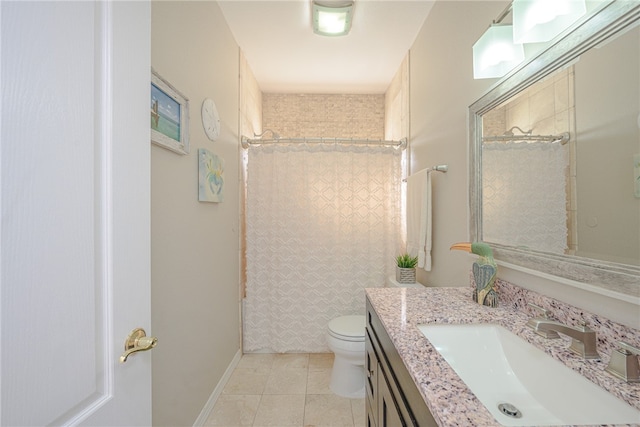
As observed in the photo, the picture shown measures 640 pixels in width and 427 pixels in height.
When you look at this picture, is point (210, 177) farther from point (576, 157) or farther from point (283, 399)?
point (576, 157)

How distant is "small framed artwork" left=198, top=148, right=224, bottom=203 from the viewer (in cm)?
150

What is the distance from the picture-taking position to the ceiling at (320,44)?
176cm

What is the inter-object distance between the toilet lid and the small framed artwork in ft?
3.89

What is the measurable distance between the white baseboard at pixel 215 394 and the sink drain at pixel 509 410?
1521 millimetres

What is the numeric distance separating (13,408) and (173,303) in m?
0.87

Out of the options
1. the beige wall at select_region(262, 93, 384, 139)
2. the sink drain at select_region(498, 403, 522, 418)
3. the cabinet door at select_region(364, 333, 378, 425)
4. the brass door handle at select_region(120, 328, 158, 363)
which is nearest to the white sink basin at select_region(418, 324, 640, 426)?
the sink drain at select_region(498, 403, 522, 418)

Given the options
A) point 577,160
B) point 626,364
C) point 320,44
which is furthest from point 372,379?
point 320,44

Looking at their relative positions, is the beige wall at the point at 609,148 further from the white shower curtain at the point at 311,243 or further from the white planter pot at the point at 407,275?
the white shower curtain at the point at 311,243

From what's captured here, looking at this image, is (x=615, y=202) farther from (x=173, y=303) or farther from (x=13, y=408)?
(x=173, y=303)

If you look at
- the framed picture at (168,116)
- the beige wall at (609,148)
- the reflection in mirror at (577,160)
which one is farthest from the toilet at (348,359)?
the framed picture at (168,116)

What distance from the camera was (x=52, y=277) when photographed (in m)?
0.45

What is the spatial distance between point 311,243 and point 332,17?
168 centimetres

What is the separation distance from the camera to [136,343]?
604mm

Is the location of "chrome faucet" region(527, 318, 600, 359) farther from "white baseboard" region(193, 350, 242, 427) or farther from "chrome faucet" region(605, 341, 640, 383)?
"white baseboard" region(193, 350, 242, 427)
